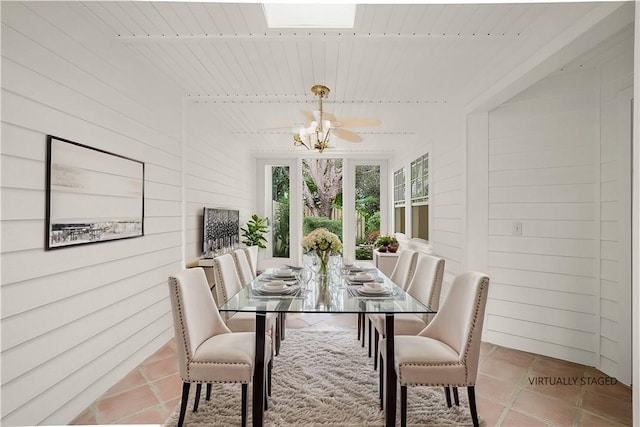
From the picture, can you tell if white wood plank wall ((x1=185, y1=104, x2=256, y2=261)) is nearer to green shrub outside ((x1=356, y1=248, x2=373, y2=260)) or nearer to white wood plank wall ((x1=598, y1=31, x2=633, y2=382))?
green shrub outside ((x1=356, y1=248, x2=373, y2=260))

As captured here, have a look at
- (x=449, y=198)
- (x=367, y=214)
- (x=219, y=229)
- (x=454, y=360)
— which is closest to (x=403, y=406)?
(x=454, y=360)

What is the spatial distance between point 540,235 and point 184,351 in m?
3.01

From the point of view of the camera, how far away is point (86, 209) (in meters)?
2.16

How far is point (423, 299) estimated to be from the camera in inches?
106

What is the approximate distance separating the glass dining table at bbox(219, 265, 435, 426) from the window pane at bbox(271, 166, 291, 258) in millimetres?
4223

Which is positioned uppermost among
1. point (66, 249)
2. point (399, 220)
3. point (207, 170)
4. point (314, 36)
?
point (314, 36)

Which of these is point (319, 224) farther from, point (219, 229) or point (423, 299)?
point (423, 299)

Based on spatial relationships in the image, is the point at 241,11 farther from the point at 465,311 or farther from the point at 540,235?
the point at 540,235

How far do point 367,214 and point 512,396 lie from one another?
5060mm

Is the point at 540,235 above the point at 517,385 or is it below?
above

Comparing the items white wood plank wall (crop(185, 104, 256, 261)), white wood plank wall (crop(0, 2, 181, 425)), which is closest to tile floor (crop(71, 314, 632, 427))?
white wood plank wall (crop(0, 2, 181, 425))

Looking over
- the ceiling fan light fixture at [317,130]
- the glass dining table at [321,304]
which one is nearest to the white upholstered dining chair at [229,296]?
the glass dining table at [321,304]

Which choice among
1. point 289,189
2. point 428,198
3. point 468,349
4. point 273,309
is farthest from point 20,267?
point 289,189

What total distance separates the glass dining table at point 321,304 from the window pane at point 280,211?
13.9 feet
